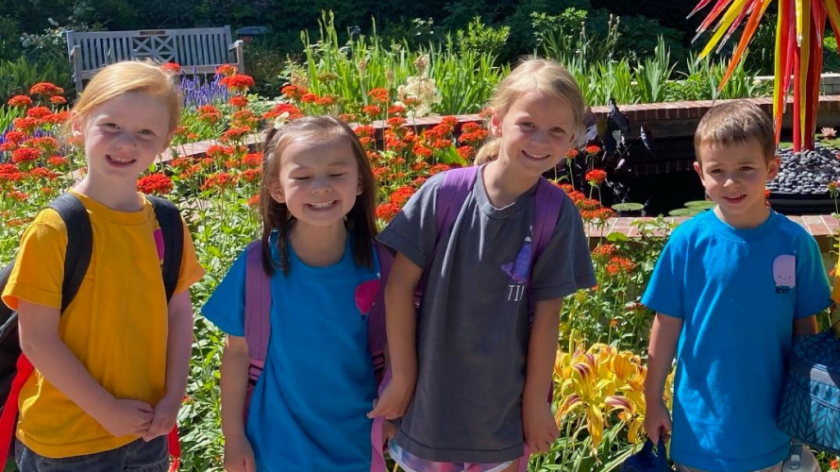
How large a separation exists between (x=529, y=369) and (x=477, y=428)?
17 centimetres

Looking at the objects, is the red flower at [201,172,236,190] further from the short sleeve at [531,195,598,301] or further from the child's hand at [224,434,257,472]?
the short sleeve at [531,195,598,301]

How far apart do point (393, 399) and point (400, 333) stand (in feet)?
0.50

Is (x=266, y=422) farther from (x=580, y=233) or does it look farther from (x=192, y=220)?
(x=192, y=220)

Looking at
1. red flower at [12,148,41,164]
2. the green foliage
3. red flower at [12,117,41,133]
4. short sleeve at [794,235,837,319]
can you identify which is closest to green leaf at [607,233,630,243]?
short sleeve at [794,235,837,319]

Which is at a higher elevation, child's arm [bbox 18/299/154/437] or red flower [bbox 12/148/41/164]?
red flower [bbox 12/148/41/164]

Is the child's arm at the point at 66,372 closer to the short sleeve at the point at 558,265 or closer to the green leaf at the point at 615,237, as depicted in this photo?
the short sleeve at the point at 558,265

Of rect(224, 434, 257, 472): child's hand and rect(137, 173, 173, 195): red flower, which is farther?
rect(137, 173, 173, 195): red flower

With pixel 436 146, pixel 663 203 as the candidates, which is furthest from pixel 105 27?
pixel 436 146

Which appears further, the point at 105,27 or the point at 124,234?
the point at 105,27

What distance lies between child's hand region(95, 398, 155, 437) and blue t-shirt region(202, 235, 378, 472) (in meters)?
0.23

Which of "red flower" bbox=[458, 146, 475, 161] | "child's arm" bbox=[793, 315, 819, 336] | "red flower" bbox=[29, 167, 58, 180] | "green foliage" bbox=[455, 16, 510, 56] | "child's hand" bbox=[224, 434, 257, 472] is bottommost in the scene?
"child's hand" bbox=[224, 434, 257, 472]

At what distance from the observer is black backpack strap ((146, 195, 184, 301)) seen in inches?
84.2

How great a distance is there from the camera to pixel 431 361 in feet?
6.90

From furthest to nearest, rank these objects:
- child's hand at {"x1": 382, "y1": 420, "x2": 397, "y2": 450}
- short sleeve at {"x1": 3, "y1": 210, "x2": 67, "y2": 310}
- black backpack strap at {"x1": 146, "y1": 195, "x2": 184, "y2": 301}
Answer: child's hand at {"x1": 382, "y1": 420, "x2": 397, "y2": 450}, black backpack strap at {"x1": 146, "y1": 195, "x2": 184, "y2": 301}, short sleeve at {"x1": 3, "y1": 210, "x2": 67, "y2": 310}
